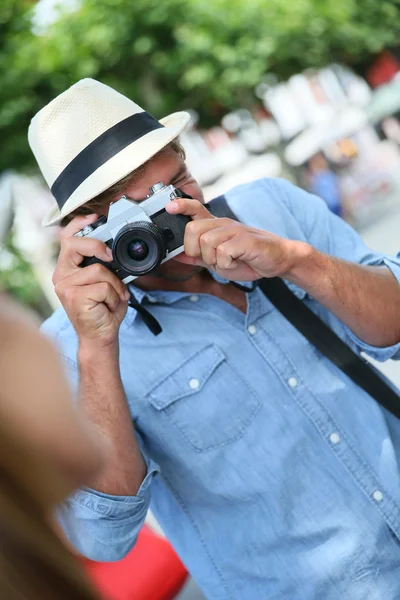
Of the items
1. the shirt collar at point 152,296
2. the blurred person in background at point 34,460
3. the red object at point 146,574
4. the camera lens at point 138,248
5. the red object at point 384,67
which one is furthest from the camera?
the red object at point 384,67

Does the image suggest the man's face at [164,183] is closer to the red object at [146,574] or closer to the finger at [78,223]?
the finger at [78,223]

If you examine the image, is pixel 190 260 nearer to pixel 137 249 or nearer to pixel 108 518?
pixel 137 249

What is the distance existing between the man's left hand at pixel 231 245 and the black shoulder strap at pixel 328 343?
0.17 meters

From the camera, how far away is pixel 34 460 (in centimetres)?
69

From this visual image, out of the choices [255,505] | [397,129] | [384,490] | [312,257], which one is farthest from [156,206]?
[397,129]

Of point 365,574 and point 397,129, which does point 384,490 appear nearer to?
point 365,574

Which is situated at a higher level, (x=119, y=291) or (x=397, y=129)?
(x=119, y=291)

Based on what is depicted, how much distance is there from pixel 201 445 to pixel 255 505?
22 centimetres

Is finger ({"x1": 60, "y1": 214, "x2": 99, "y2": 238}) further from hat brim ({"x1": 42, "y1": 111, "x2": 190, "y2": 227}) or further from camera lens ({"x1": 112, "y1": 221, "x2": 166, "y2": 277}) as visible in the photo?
camera lens ({"x1": 112, "y1": 221, "x2": 166, "y2": 277})

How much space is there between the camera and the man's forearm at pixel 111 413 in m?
1.85

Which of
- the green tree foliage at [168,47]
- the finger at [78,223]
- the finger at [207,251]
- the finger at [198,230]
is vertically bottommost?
the finger at [207,251]

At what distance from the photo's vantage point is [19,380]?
2.30ft

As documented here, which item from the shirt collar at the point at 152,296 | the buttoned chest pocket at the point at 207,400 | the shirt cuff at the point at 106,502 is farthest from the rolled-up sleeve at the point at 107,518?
the shirt collar at the point at 152,296

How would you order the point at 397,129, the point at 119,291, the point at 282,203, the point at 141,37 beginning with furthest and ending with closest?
the point at 397,129, the point at 141,37, the point at 282,203, the point at 119,291
